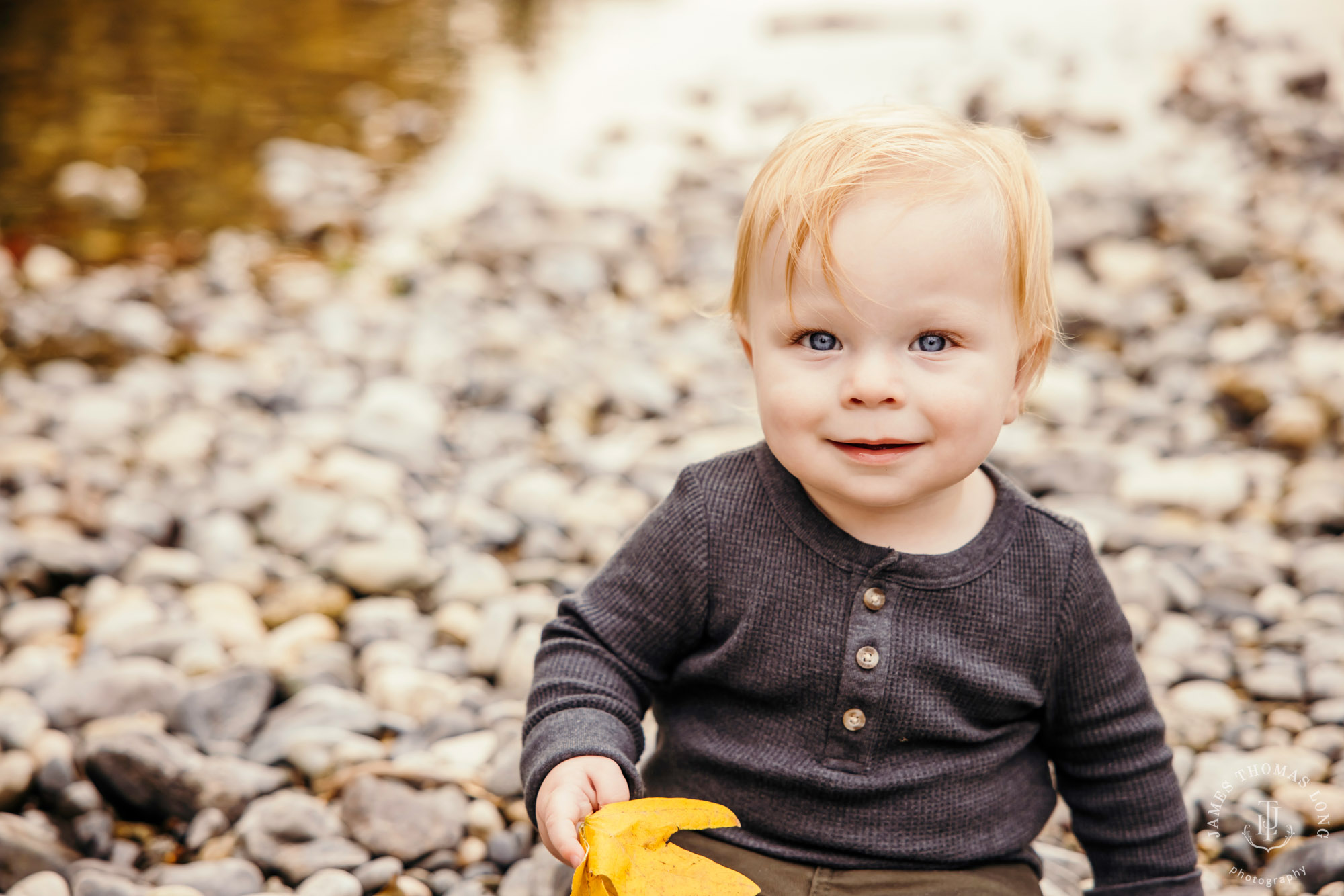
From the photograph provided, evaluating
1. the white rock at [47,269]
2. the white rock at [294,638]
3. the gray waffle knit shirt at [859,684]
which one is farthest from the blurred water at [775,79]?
the gray waffle knit shirt at [859,684]

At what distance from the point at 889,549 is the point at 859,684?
0.17 meters

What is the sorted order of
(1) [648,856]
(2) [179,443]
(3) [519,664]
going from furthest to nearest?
(2) [179,443] → (3) [519,664] → (1) [648,856]

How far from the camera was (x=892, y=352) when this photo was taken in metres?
1.38

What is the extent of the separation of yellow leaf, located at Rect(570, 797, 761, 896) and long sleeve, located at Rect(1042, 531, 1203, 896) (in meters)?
0.52

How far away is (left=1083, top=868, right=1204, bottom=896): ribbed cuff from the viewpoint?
1548 millimetres

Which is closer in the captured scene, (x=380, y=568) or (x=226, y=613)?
(x=226, y=613)

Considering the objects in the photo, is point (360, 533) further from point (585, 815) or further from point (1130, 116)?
point (1130, 116)

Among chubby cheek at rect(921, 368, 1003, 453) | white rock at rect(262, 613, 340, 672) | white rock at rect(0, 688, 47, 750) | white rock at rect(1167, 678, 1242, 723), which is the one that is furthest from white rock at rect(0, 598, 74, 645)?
white rock at rect(1167, 678, 1242, 723)

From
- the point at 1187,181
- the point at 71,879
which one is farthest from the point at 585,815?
the point at 1187,181

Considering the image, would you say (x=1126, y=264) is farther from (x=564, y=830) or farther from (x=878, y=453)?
(x=564, y=830)

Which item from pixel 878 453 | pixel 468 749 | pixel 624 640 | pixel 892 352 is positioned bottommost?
pixel 468 749

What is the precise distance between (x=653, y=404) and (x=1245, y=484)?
1.62 m

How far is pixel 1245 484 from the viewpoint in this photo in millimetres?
2977

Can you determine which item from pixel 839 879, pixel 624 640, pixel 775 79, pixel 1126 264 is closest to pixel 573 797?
pixel 624 640
